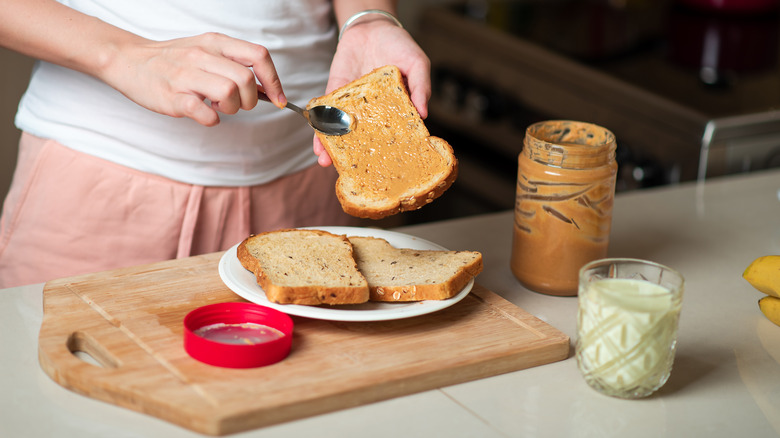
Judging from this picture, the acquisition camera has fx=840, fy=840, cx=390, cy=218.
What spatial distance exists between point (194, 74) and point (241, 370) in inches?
17.1

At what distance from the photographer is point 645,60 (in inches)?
105

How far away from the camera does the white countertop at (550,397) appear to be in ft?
3.27

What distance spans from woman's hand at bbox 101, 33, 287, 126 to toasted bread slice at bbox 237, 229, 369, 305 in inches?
8.4

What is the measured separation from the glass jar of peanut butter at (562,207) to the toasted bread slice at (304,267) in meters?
0.29

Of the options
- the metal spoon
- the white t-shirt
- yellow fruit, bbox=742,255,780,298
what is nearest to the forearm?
the white t-shirt

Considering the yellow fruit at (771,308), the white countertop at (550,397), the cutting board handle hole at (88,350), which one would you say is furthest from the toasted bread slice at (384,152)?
the yellow fruit at (771,308)

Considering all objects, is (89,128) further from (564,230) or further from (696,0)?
(696,0)

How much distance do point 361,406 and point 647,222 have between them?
2.90 ft

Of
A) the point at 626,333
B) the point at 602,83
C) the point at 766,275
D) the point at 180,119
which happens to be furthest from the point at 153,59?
the point at 602,83

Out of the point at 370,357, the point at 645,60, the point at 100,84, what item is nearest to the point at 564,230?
the point at 370,357

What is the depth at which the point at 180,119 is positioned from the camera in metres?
1.49

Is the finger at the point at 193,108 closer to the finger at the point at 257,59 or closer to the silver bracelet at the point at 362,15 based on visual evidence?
the finger at the point at 257,59

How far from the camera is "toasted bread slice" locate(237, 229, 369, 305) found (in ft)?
3.80

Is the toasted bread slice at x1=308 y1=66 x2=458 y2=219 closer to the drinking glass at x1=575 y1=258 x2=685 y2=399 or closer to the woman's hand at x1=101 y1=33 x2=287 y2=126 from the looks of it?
the woman's hand at x1=101 y1=33 x2=287 y2=126
